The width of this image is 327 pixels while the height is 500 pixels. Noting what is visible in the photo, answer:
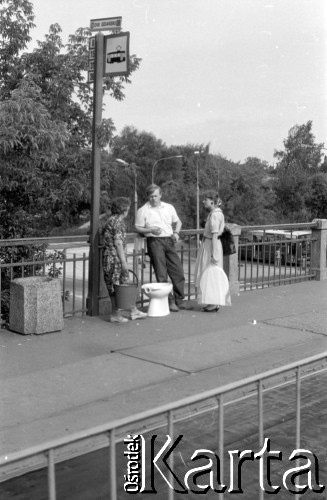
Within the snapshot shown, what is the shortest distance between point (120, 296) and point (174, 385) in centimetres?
265

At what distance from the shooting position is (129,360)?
7297 mm

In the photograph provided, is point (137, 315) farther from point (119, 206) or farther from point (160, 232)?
point (119, 206)

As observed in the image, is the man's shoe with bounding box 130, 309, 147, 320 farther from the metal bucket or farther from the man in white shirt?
the man in white shirt

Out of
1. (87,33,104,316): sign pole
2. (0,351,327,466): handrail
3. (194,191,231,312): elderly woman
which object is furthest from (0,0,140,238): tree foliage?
(0,351,327,466): handrail

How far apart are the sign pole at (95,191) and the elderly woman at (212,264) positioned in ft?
5.20

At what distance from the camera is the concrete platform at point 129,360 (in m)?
5.67

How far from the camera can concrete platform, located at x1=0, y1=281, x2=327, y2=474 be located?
5.67 meters

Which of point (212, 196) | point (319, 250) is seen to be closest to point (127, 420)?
point (212, 196)

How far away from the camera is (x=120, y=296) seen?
897 cm

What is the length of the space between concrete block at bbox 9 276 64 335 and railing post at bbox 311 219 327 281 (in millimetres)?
7275

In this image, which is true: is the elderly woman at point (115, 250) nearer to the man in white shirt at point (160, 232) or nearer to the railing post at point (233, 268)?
the man in white shirt at point (160, 232)

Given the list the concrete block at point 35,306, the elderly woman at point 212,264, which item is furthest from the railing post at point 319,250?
the concrete block at point 35,306

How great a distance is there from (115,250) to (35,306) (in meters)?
1.35

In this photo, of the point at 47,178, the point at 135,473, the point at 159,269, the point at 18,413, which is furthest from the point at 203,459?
the point at 47,178
